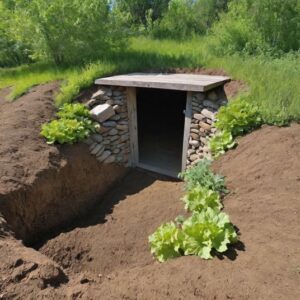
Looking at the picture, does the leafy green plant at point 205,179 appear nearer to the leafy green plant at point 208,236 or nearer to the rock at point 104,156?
the leafy green plant at point 208,236

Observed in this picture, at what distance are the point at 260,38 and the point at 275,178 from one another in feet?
16.4

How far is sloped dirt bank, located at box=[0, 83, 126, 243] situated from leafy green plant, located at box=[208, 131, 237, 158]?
2.38 metres

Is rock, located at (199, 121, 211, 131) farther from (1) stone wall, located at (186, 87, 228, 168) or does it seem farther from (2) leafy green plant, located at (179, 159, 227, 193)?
(2) leafy green plant, located at (179, 159, 227, 193)

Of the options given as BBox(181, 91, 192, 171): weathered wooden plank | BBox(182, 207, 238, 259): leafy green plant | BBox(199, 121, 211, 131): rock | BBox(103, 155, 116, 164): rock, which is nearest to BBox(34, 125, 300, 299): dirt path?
BBox(182, 207, 238, 259): leafy green plant

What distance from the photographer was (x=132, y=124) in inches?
302

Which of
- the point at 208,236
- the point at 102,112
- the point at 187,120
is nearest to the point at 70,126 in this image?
the point at 102,112

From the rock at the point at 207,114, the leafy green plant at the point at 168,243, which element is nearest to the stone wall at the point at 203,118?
the rock at the point at 207,114

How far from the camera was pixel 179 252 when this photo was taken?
384 cm

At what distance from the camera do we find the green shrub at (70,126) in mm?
6195

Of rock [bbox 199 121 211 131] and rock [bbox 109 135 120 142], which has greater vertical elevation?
rock [bbox 199 121 211 131]

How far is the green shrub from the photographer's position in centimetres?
619

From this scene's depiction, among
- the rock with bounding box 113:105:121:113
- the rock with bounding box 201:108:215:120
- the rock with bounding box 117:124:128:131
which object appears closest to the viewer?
the rock with bounding box 201:108:215:120

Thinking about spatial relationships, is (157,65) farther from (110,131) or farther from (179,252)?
(179,252)

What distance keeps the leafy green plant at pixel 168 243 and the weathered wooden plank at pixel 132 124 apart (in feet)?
12.6
